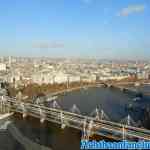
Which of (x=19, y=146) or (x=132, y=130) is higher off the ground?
(x=132, y=130)

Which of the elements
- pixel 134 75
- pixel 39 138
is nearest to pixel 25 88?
pixel 39 138

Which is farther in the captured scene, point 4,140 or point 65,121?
point 65,121

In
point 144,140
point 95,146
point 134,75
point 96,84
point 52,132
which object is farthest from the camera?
point 134,75

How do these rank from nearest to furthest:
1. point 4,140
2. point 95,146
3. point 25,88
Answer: point 95,146, point 4,140, point 25,88

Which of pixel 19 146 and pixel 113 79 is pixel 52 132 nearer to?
pixel 19 146

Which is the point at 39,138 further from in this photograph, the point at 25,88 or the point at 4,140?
the point at 25,88

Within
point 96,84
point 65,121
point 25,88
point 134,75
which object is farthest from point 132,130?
point 134,75
